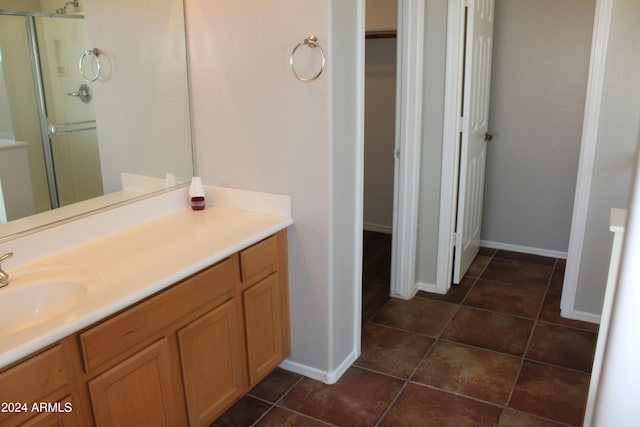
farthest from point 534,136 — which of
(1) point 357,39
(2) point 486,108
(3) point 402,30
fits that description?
(1) point 357,39

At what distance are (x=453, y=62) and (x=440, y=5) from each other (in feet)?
1.04

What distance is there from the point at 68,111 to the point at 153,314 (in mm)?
872

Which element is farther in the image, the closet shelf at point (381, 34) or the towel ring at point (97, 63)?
the closet shelf at point (381, 34)

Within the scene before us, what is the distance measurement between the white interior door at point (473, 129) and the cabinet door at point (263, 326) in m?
1.51

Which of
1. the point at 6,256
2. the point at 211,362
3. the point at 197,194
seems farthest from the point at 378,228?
the point at 6,256

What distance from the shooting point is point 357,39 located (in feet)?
7.47

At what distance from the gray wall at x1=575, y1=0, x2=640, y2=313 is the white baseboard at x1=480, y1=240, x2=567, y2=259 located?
101 centimetres

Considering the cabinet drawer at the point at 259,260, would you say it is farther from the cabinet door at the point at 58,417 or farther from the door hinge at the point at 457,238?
the door hinge at the point at 457,238

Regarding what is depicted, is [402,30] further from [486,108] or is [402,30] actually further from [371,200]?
[371,200]

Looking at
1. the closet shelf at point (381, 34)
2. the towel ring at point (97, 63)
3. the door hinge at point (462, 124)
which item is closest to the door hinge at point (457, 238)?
the door hinge at point (462, 124)

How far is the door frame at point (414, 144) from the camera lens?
2955mm

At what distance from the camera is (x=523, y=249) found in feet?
13.4

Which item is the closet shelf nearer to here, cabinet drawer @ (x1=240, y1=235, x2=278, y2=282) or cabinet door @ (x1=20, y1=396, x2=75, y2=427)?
cabinet drawer @ (x1=240, y1=235, x2=278, y2=282)

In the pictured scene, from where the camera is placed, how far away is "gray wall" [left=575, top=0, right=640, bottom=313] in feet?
8.51
